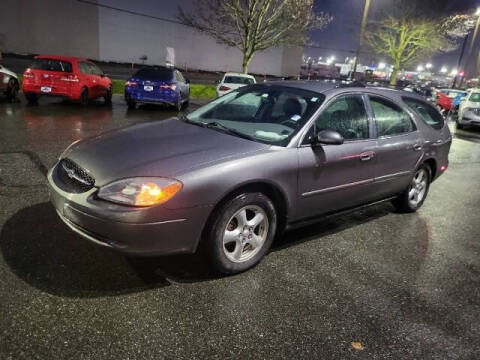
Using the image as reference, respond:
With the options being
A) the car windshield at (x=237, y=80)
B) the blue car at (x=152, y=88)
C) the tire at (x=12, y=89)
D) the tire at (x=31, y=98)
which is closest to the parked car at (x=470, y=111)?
the car windshield at (x=237, y=80)

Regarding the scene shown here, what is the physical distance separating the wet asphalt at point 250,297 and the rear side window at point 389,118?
1140 mm

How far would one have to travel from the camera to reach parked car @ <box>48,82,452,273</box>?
287cm

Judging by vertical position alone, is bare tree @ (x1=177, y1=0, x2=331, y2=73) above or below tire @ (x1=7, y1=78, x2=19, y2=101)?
above

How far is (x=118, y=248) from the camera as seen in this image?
9.32 ft

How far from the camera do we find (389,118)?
4.61m

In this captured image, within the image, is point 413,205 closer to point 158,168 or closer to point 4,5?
point 158,168

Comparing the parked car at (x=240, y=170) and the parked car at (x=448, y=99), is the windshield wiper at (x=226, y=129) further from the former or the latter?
the parked car at (x=448, y=99)

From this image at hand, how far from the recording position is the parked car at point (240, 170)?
2867mm

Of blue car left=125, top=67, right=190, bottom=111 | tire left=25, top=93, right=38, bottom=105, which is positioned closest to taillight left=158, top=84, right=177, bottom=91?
blue car left=125, top=67, right=190, bottom=111

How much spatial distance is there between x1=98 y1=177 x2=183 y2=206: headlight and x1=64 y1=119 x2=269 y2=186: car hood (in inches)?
2.0

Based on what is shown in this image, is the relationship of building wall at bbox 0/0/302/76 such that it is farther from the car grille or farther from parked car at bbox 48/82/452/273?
the car grille

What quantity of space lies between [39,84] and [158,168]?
10.3 metres

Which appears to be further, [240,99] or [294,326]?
[240,99]

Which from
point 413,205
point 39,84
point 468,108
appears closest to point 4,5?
point 39,84
